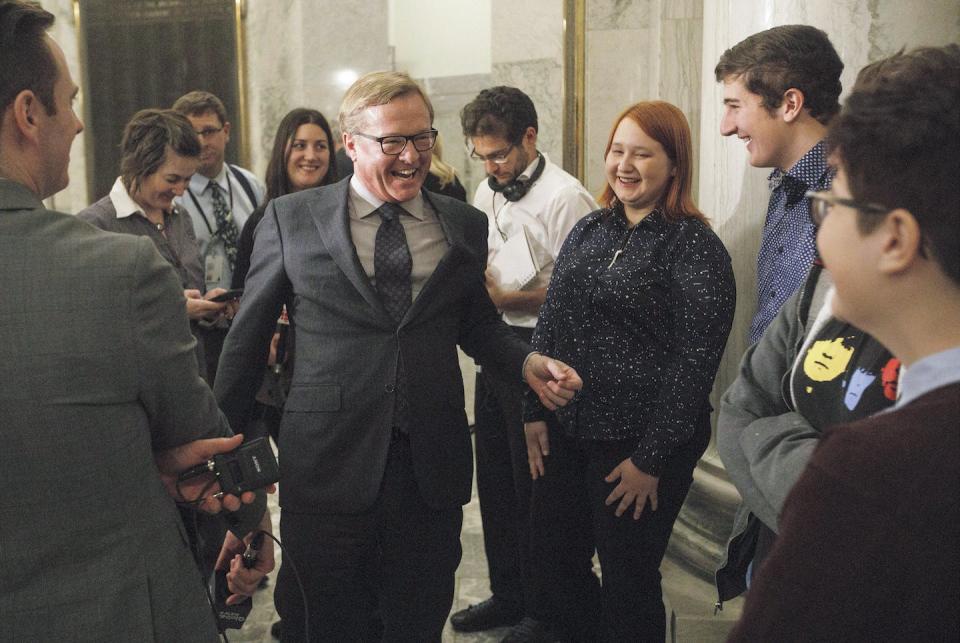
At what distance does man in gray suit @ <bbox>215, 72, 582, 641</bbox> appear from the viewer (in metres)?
2.33

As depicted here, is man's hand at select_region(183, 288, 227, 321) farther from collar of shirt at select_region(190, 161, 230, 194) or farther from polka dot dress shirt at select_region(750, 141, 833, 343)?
polka dot dress shirt at select_region(750, 141, 833, 343)

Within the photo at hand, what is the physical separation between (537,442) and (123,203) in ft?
5.66

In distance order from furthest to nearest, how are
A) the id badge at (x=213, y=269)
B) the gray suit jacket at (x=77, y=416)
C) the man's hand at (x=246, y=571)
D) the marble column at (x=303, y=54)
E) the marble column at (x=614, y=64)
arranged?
the marble column at (x=303, y=54)
the marble column at (x=614, y=64)
the id badge at (x=213, y=269)
the man's hand at (x=246, y=571)
the gray suit jacket at (x=77, y=416)

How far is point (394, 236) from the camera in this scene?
243 cm

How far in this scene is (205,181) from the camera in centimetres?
424

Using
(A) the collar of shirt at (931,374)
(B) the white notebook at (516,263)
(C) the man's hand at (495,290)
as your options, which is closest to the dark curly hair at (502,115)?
(B) the white notebook at (516,263)

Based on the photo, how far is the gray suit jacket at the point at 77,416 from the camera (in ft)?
4.50

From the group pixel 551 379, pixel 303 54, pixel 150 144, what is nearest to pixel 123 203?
pixel 150 144

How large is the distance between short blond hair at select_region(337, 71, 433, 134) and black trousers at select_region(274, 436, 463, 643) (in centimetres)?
83

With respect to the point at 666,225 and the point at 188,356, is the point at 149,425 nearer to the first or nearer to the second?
the point at 188,356

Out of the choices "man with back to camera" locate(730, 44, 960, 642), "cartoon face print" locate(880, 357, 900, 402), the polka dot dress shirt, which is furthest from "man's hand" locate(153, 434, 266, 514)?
the polka dot dress shirt

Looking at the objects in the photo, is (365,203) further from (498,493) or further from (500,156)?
(498,493)

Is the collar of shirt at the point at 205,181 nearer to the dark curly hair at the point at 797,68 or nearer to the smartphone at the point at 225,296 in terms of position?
the smartphone at the point at 225,296

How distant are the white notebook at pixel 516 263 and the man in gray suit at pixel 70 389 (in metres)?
2.05
